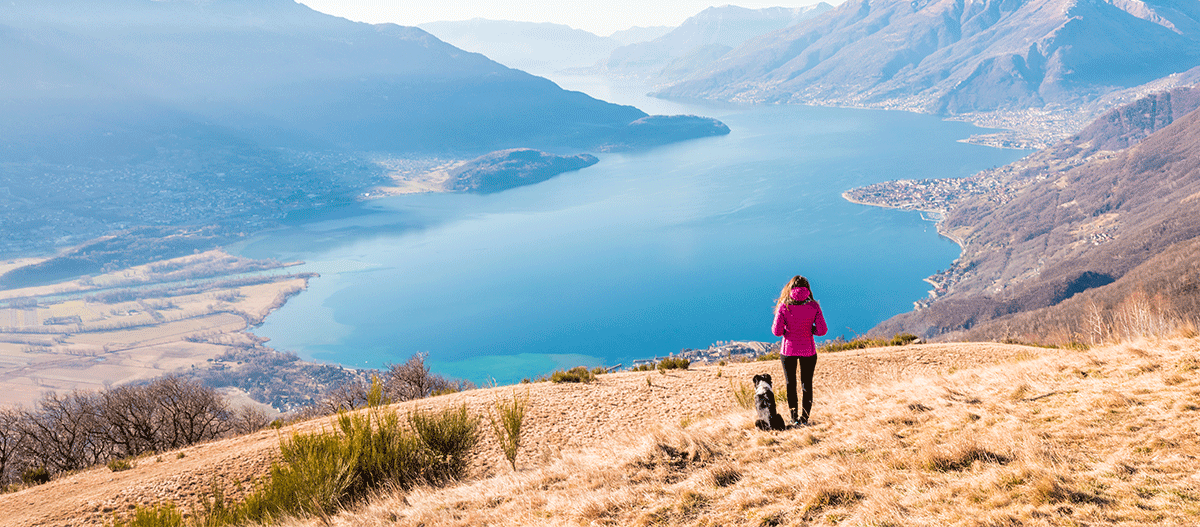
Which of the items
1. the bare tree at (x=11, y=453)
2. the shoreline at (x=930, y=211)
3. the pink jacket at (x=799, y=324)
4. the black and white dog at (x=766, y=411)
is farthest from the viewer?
the shoreline at (x=930, y=211)

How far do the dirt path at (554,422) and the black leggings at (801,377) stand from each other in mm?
393

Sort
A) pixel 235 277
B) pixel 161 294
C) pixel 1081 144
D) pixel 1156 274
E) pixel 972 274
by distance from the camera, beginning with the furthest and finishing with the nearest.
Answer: pixel 1081 144 < pixel 235 277 < pixel 161 294 < pixel 972 274 < pixel 1156 274

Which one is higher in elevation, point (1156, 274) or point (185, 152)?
point (185, 152)

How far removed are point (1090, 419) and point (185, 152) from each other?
237 metres

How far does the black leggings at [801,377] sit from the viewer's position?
617 centimetres

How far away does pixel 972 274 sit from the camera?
9156 centimetres

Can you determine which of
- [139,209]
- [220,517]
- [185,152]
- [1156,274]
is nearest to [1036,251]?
[1156,274]

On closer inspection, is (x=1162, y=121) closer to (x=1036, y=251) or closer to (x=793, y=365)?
(x=1036, y=251)

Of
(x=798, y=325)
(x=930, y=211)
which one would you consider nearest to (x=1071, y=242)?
(x=930, y=211)

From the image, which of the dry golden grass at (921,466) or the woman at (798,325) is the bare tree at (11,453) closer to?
the dry golden grass at (921,466)

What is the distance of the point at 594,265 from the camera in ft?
315

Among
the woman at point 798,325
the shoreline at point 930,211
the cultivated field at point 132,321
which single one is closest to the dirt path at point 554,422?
the woman at point 798,325

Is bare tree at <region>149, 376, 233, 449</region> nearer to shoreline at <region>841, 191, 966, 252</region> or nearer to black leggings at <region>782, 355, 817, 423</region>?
black leggings at <region>782, 355, 817, 423</region>

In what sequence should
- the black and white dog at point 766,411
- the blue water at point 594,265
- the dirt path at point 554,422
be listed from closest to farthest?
the black and white dog at point 766,411, the dirt path at point 554,422, the blue water at point 594,265
